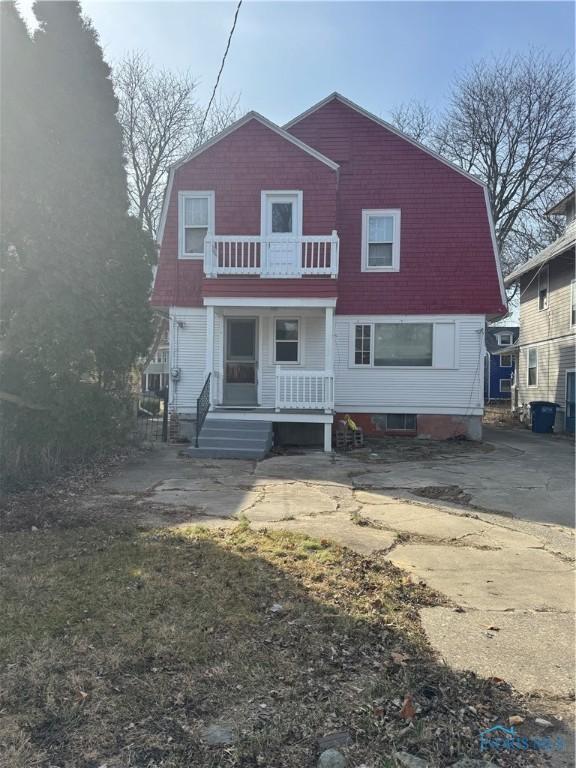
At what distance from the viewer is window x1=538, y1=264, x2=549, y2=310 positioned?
66.3 feet

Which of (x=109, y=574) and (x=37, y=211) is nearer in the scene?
(x=109, y=574)

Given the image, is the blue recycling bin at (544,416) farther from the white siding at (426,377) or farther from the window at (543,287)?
the white siding at (426,377)

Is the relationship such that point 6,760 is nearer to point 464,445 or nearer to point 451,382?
point 464,445

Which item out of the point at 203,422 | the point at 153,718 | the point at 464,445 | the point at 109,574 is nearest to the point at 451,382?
the point at 464,445

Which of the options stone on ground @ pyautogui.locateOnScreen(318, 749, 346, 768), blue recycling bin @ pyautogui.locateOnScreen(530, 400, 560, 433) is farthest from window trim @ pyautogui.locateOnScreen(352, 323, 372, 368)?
stone on ground @ pyautogui.locateOnScreen(318, 749, 346, 768)

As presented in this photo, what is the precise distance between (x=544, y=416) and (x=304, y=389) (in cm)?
1077

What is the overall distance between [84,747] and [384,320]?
1280 centimetres

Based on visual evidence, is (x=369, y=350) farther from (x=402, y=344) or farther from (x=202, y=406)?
(x=202, y=406)

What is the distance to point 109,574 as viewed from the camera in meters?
4.17

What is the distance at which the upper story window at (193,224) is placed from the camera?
13539mm

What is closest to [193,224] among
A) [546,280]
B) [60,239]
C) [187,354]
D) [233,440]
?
[187,354]

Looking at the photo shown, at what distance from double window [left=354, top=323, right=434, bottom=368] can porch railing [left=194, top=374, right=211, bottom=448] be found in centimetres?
436

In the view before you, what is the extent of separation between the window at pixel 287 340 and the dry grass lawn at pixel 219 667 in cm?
964

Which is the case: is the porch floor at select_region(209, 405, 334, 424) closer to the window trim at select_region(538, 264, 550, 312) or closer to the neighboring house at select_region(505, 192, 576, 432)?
the neighboring house at select_region(505, 192, 576, 432)
